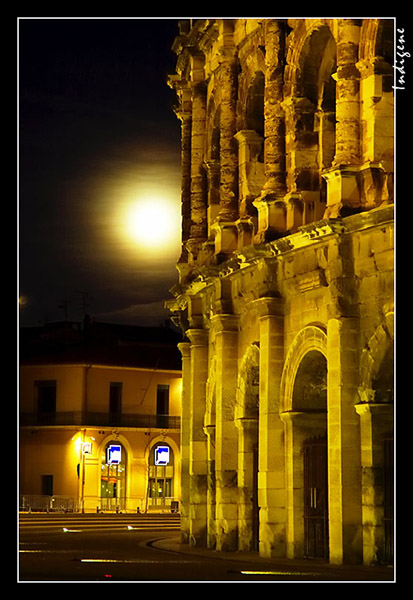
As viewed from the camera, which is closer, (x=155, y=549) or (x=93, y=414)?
(x=155, y=549)

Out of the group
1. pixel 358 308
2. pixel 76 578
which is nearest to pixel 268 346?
pixel 358 308

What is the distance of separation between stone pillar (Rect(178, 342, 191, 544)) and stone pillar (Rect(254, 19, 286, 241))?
5793 mm

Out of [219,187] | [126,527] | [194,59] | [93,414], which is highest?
[194,59]

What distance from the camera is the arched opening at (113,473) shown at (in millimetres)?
57250

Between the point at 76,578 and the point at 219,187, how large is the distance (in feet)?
42.7

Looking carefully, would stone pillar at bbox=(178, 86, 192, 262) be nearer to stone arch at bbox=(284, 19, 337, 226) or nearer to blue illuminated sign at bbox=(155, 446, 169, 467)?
stone arch at bbox=(284, 19, 337, 226)

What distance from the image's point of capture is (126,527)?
4038 cm

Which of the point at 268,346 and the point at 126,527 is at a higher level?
the point at 268,346

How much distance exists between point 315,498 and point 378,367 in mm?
3270

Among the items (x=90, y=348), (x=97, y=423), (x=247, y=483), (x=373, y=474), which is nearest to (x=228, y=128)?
(x=247, y=483)

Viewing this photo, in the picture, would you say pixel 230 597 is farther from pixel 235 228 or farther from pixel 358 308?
pixel 235 228

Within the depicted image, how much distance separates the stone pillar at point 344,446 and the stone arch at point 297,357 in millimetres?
1222

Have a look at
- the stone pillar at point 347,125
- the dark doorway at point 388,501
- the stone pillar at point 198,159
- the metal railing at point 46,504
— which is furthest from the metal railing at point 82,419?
the dark doorway at point 388,501

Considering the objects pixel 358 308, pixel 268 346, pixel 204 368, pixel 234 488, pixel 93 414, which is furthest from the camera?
pixel 93 414
